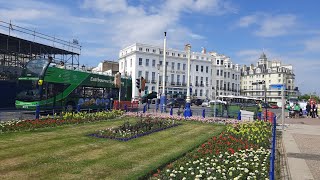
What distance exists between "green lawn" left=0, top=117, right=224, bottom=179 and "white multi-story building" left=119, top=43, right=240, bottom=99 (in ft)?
169

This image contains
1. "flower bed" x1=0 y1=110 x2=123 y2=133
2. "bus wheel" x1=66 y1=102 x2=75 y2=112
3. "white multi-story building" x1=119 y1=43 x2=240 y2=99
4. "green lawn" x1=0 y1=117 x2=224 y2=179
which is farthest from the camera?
"white multi-story building" x1=119 y1=43 x2=240 y2=99

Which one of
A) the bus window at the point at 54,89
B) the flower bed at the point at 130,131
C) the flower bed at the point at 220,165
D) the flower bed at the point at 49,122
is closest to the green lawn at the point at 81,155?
the flower bed at the point at 130,131

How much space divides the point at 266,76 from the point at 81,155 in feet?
391

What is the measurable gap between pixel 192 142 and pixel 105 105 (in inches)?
762

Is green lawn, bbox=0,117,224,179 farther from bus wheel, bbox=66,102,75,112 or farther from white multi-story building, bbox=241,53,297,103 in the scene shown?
white multi-story building, bbox=241,53,297,103

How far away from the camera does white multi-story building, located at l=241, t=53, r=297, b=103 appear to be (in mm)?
115312

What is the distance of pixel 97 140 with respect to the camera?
12.5m

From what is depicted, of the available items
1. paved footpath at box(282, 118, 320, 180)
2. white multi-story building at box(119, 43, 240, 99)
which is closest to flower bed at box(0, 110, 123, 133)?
paved footpath at box(282, 118, 320, 180)

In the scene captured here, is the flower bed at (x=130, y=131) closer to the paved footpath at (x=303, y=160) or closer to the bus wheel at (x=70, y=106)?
the paved footpath at (x=303, y=160)

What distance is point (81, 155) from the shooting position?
9.64 m

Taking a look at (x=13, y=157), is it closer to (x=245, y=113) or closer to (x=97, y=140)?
(x=97, y=140)

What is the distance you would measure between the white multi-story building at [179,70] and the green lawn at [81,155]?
51.5 metres

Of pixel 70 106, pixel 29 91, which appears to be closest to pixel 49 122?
pixel 29 91

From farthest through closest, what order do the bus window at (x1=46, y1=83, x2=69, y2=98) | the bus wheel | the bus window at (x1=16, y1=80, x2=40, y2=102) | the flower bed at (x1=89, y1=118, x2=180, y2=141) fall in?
1. the bus wheel
2. the bus window at (x1=46, y1=83, x2=69, y2=98)
3. the bus window at (x1=16, y1=80, x2=40, y2=102)
4. the flower bed at (x1=89, y1=118, x2=180, y2=141)
